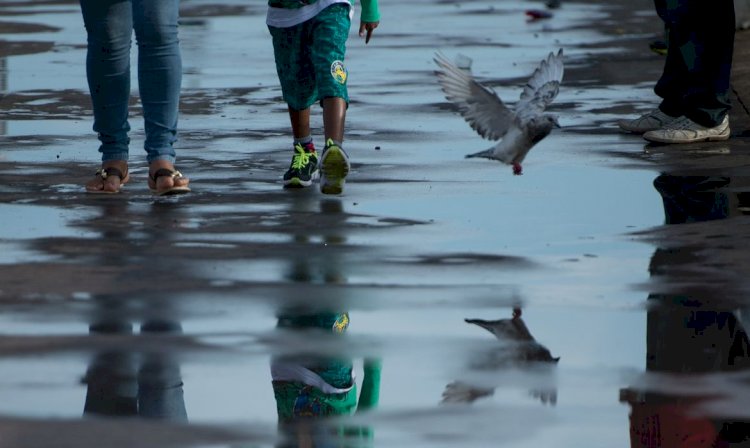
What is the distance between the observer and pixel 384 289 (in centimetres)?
646

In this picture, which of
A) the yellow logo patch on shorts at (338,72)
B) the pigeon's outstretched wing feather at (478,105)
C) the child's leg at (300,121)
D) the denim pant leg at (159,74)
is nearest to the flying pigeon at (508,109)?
the pigeon's outstretched wing feather at (478,105)

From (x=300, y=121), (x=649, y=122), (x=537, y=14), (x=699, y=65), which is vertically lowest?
(x=537, y=14)

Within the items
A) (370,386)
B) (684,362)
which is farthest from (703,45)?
(370,386)

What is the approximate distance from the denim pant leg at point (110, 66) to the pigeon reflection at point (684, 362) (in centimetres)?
284

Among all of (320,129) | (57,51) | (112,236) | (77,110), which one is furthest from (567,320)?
(57,51)

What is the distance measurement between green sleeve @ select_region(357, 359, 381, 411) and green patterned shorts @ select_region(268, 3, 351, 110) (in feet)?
11.0

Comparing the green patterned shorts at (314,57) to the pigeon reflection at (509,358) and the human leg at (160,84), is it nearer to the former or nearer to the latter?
the human leg at (160,84)

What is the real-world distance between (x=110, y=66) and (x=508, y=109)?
1.84m

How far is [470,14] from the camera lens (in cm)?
2008

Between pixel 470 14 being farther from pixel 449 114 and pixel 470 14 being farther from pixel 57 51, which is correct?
pixel 449 114

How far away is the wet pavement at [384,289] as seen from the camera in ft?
16.1

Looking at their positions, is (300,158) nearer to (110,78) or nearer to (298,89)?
(298,89)

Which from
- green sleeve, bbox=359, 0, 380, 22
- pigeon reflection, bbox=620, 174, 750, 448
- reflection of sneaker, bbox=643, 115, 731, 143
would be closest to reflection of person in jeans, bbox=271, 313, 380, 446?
pigeon reflection, bbox=620, 174, 750, 448

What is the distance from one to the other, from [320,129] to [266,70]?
3.67 meters
